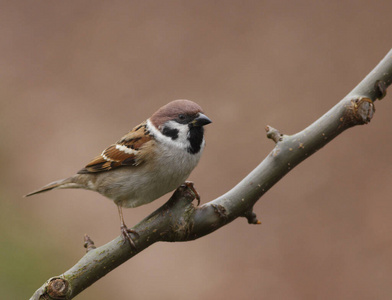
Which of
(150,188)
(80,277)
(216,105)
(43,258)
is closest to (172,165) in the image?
(150,188)

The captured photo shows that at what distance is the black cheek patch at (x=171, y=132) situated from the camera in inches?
71.4

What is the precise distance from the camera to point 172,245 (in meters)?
3.87

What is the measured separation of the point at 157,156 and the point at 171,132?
0.10 m

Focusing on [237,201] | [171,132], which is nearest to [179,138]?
[171,132]

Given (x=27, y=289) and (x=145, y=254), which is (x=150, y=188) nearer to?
(x=27, y=289)

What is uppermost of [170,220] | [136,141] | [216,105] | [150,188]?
[216,105]

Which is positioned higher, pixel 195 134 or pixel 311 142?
pixel 195 134

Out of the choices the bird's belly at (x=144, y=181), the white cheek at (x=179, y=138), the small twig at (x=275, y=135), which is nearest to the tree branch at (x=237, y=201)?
the small twig at (x=275, y=135)

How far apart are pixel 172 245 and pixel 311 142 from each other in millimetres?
2728

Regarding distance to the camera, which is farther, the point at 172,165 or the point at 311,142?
the point at 172,165

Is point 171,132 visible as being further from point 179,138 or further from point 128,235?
point 128,235

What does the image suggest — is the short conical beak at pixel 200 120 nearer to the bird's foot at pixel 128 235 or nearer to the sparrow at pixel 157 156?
the sparrow at pixel 157 156

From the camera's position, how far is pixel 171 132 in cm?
183

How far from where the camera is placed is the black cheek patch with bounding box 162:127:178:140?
5.95ft
